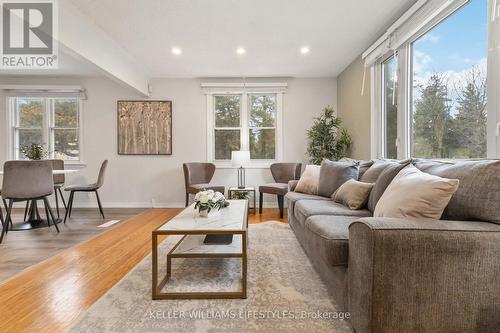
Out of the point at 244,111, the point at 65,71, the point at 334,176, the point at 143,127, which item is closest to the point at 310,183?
the point at 334,176

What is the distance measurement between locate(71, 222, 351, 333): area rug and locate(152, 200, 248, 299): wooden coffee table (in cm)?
6

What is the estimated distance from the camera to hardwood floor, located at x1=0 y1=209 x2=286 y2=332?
1552 millimetres

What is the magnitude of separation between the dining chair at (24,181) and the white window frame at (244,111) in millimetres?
2536

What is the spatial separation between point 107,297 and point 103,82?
4.44 metres

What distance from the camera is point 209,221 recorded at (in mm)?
1953

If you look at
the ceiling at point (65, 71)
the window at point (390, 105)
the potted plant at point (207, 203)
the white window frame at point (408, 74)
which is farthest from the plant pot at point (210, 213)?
the ceiling at point (65, 71)

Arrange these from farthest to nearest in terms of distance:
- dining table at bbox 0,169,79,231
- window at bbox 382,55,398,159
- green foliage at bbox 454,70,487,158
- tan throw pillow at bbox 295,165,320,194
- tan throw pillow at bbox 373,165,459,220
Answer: dining table at bbox 0,169,79,231 < tan throw pillow at bbox 295,165,320,194 < window at bbox 382,55,398,159 < green foliage at bbox 454,70,487,158 < tan throw pillow at bbox 373,165,459,220

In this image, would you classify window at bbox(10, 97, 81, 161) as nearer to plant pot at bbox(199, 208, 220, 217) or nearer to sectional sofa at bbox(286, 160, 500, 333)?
plant pot at bbox(199, 208, 220, 217)

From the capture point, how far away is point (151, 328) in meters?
1.42

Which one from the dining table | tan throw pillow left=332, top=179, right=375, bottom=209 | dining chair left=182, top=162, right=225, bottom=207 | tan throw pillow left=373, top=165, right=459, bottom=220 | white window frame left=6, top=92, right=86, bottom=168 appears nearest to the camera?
tan throw pillow left=373, top=165, right=459, bottom=220

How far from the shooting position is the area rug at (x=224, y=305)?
1.44 m

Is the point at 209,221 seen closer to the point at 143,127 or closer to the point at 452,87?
the point at 452,87

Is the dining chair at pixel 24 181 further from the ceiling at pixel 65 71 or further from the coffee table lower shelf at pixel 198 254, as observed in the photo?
the coffee table lower shelf at pixel 198 254

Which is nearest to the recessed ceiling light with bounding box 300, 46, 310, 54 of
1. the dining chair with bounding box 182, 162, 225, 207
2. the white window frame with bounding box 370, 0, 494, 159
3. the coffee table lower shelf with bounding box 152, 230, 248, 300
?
the white window frame with bounding box 370, 0, 494, 159
